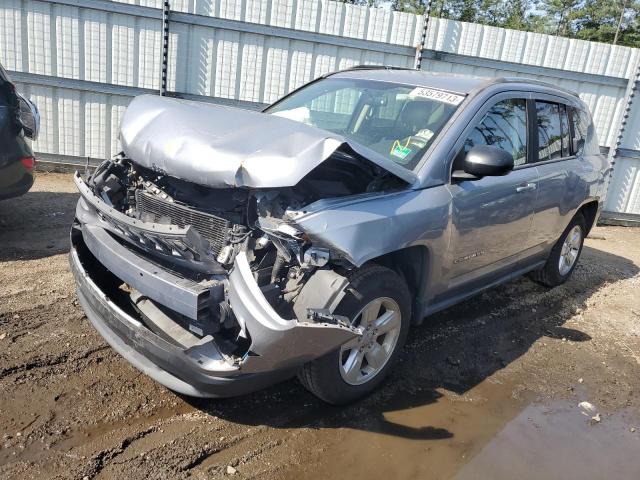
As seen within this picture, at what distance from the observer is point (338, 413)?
309 cm

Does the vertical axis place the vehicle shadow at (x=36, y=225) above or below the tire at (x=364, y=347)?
below

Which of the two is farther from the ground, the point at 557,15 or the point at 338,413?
the point at 557,15

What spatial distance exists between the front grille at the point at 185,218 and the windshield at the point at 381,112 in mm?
1148

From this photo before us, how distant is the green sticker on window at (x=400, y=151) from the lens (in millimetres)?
3379

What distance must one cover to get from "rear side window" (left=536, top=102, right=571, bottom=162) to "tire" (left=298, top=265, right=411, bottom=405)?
85.0 inches

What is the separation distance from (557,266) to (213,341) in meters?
4.17

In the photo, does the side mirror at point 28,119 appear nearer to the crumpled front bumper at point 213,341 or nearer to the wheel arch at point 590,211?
the crumpled front bumper at point 213,341

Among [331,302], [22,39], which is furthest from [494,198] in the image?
[22,39]

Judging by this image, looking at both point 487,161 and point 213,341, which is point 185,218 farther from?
point 487,161

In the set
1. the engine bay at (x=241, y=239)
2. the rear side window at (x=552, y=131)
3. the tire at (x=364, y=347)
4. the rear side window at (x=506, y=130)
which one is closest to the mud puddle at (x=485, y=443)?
the tire at (x=364, y=347)

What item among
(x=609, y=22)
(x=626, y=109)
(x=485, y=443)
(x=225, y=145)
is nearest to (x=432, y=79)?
(x=225, y=145)

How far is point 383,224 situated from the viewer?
2805 mm

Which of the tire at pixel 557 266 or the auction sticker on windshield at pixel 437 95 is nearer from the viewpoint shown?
the auction sticker on windshield at pixel 437 95

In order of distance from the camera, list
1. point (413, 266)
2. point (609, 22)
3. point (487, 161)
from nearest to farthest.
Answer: point (487, 161), point (413, 266), point (609, 22)
